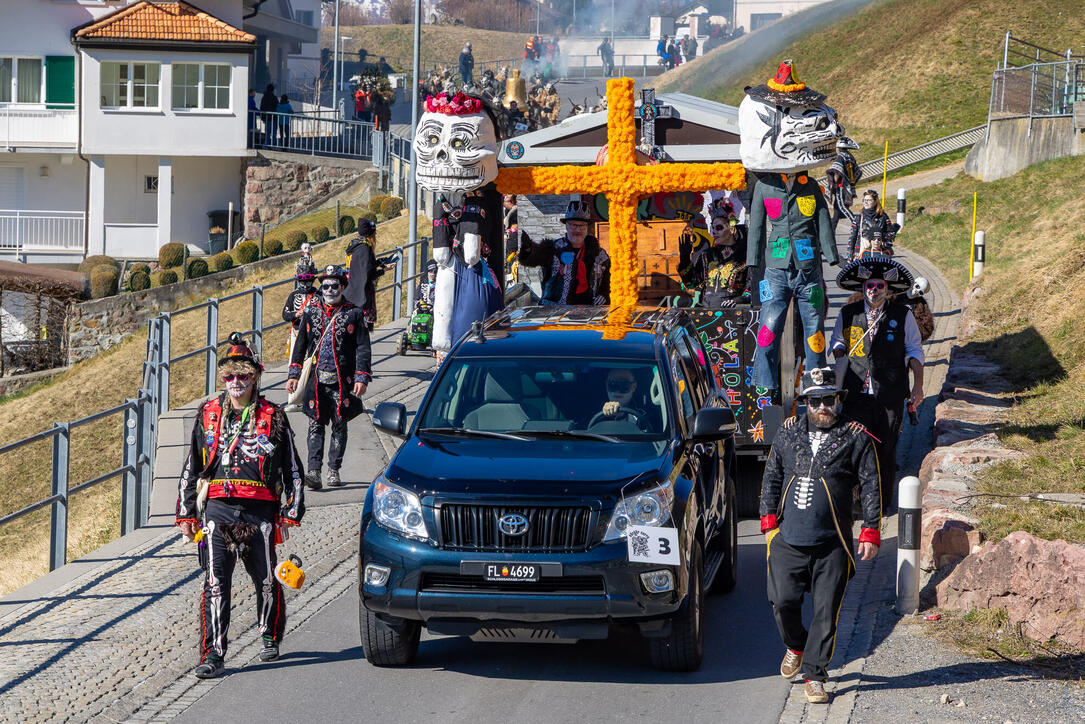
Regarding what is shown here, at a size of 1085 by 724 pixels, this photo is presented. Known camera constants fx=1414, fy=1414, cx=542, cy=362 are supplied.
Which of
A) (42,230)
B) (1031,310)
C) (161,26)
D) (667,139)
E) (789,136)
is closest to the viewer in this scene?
(789,136)

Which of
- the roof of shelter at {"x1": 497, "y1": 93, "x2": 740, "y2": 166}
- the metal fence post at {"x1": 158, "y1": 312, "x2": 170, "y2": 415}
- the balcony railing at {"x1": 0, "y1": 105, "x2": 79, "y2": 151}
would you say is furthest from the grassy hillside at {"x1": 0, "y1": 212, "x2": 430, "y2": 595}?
the balcony railing at {"x1": 0, "y1": 105, "x2": 79, "y2": 151}

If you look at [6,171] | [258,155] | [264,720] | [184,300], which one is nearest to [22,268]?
[184,300]

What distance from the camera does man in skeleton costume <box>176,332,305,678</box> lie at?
8.05 m

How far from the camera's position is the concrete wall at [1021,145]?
30.1 meters

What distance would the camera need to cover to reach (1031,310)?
57.2ft

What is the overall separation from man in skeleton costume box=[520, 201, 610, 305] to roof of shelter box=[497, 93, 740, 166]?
293 inches

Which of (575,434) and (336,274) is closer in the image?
(575,434)

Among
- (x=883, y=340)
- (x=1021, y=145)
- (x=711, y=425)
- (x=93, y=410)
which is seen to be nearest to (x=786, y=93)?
(x=883, y=340)

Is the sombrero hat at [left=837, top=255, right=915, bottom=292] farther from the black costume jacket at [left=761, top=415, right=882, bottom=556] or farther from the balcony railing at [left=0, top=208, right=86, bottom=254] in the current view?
the balcony railing at [left=0, top=208, right=86, bottom=254]

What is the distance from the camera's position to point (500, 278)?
13719 mm

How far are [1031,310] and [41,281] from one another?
24.3 m

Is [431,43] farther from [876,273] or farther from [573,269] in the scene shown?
[876,273]

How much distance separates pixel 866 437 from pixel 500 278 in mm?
6567

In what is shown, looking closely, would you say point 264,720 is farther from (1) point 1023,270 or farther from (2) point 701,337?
(1) point 1023,270
